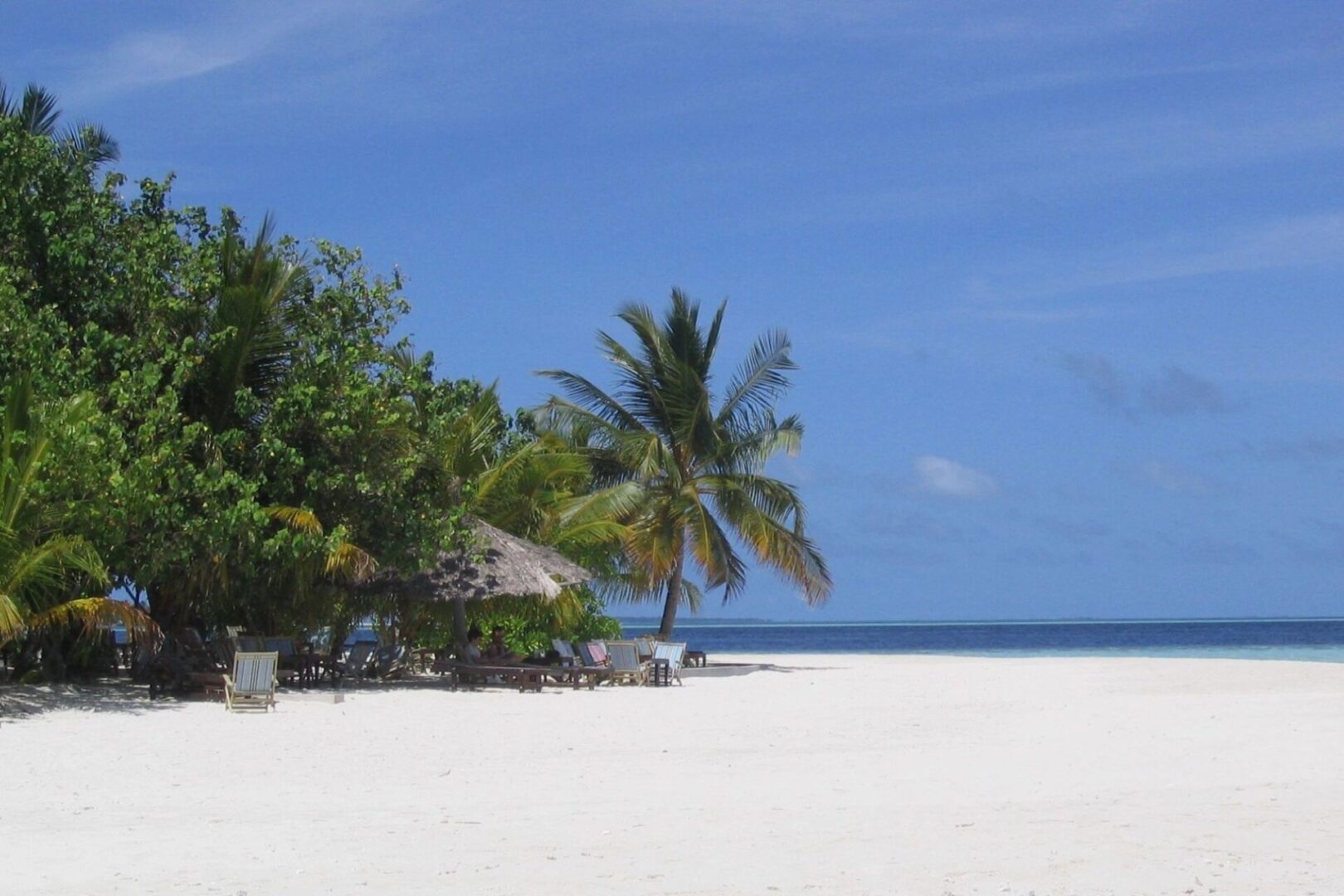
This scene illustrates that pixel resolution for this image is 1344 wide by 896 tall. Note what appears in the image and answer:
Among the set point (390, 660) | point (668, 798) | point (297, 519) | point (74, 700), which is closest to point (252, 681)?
point (74, 700)

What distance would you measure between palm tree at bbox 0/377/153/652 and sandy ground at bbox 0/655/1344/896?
3.10 ft

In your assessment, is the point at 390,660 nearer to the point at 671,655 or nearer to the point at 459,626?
the point at 459,626

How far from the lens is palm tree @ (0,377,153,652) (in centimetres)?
1270

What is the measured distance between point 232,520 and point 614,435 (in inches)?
393

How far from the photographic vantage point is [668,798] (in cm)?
839

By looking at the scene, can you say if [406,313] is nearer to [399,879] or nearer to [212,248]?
[212,248]

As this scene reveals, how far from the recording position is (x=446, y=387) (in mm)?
18312

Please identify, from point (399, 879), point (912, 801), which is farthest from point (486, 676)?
point (399, 879)

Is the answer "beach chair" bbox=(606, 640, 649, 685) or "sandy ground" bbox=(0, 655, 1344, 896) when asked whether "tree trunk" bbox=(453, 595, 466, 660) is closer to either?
"beach chair" bbox=(606, 640, 649, 685)

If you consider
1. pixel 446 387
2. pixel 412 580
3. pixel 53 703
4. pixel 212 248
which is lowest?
pixel 53 703

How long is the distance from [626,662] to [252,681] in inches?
253

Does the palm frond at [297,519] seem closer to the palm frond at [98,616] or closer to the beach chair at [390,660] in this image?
the palm frond at [98,616]

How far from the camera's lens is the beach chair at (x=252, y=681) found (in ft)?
45.2

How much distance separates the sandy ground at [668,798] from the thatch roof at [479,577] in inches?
82.5
